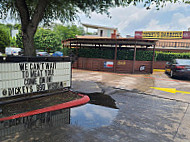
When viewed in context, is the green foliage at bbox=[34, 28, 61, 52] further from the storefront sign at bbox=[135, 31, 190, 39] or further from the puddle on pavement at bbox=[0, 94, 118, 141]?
the puddle on pavement at bbox=[0, 94, 118, 141]

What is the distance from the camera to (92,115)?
191 inches

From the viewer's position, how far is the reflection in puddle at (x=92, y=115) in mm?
4295

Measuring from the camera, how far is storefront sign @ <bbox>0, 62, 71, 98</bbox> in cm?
466

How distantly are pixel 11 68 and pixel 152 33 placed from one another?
3724 cm

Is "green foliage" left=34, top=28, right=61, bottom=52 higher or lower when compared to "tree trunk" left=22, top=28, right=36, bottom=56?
higher

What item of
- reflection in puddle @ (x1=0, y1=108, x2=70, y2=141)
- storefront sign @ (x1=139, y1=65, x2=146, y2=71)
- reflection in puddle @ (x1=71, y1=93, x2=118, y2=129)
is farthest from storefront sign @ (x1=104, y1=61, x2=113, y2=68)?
reflection in puddle @ (x1=0, y1=108, x2=70, y2=141)

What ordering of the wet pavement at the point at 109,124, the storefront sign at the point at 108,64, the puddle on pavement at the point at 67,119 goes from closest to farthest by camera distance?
the wet pavement at the point at 109,124
the puddle on pavement at the point at 67,119
the storefront sign at the point at 108,64

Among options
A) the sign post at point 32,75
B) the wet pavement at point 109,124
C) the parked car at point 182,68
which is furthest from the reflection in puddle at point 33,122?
the parked car at point 182,68

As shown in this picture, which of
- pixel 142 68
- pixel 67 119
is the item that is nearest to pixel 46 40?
pixel 142 68

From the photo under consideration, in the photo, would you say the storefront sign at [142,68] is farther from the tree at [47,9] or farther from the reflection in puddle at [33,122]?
the reflection in puddle at [33,122]

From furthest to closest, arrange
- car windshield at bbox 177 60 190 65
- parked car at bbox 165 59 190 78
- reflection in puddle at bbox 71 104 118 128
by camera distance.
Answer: car windshield at bbox 177 60 190 65, parked car at bbox 165 59 190 78, reflection in puddle at bbox 71 104 118 128

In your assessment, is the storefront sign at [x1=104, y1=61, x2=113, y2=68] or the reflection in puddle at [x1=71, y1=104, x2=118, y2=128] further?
the storefront sign at [x1=104, y1=61, x2=113, y2=68]

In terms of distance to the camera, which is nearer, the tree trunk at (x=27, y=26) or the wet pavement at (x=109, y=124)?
the wet pavement at (x=109, y=124)

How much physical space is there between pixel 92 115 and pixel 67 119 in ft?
2.68
